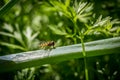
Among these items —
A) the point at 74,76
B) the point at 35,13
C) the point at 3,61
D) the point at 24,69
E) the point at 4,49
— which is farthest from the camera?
the point at 35,13

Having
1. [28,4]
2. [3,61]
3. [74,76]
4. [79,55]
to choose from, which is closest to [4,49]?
[28,4]

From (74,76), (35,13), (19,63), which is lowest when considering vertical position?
(74,76)

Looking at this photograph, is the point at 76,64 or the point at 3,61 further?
the point at 76,64

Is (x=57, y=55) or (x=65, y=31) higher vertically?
(x=65, y=31)

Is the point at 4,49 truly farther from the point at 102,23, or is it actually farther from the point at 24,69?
the point at 102,23

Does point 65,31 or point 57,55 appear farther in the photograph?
point 65,31

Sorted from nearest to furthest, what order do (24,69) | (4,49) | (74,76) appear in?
(24,69)
(74,76)
(4,49)

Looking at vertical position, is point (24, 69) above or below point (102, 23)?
below
